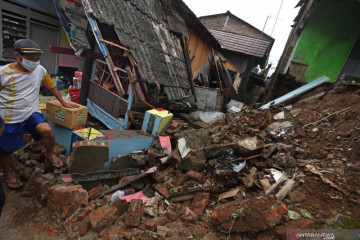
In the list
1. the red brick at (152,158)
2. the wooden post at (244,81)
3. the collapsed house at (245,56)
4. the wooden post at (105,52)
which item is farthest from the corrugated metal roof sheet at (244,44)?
the red brick at (152,158)

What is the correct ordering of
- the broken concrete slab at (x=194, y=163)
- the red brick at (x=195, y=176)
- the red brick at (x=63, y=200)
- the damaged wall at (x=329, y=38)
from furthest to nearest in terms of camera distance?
the damaged wall at (x=329, y=38) < the broken concrete slab at (x=194, y=163) < the red brick at (x=195, y=176) < the red brick at (x=63, y=200)

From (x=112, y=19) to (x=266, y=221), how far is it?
4.51 m

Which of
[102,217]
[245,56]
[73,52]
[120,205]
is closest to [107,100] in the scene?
[73,52]

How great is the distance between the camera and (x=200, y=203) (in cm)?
278

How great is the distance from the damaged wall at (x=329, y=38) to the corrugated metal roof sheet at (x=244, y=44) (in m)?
3.44

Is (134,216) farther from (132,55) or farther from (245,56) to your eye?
(245,56)

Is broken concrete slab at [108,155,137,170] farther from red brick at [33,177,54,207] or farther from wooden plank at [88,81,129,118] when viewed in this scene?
wooden plank at [88,81,129,118]

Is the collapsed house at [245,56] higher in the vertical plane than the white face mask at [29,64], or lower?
higher

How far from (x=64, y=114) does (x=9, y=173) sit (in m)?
1.21

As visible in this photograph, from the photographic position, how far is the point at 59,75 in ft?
26.8

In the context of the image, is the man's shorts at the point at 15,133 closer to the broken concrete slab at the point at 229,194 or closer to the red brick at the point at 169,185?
the red brick at the point at 169,185

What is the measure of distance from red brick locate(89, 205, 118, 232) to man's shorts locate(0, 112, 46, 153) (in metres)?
1.58

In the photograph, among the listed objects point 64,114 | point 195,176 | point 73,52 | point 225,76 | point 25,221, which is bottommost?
point 25,221

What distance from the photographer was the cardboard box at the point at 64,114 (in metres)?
3.21
